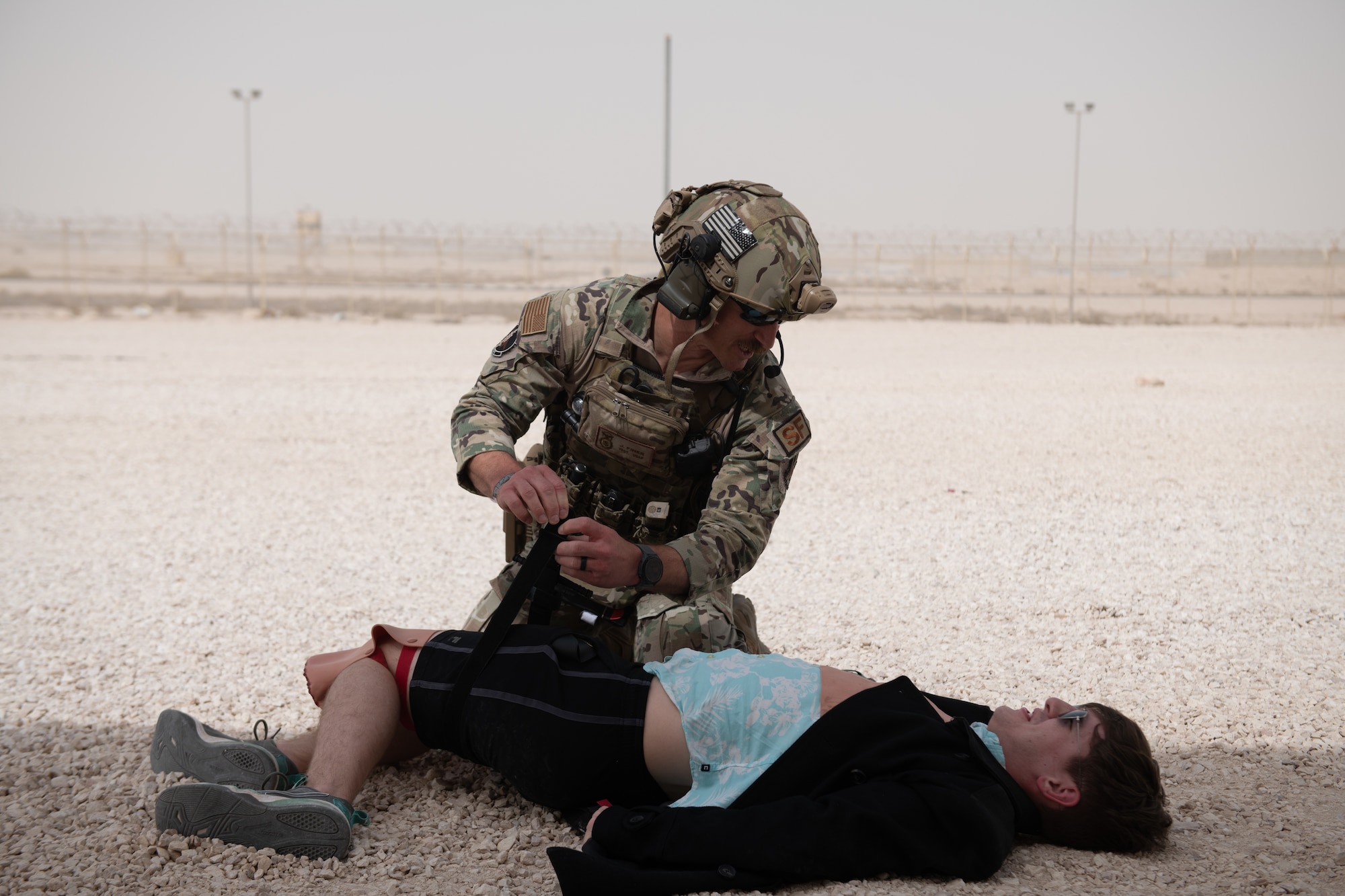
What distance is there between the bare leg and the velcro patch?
954 millimetres

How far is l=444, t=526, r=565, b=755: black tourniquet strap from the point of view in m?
2.88

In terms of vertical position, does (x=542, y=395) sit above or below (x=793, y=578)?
above

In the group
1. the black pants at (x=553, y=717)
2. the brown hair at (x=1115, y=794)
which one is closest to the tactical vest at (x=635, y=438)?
the black pants at (x=553, y=717)

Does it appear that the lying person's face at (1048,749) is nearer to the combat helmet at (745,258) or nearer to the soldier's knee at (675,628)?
the soldier's knee at (675,628)

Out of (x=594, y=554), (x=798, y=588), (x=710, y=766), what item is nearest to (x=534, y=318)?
(x=594, y=554)

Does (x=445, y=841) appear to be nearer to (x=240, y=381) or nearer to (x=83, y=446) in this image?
(x=83, y=446)

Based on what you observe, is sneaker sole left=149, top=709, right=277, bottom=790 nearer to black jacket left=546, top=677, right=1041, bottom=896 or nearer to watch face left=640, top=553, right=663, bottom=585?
black jacket left=546, top=677, right=1041, bottom=896

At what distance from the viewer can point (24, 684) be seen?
13.7 ft

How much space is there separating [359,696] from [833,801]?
1.28m

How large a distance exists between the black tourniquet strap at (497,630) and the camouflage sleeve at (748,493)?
0.40 meters

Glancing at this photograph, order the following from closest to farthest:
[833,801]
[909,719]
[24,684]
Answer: [833,801], [909,719], [24,684]

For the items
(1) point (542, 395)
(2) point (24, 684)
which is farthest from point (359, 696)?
(2) point (24, 684)

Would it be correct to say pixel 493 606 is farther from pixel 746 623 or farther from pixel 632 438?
pixel 746 623

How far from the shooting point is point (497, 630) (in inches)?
115
